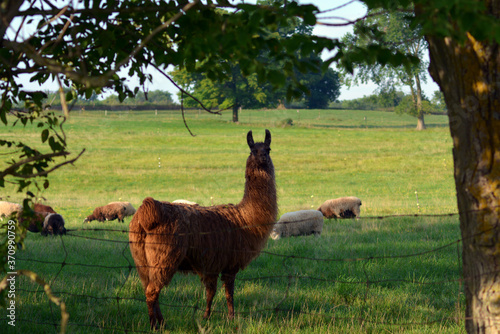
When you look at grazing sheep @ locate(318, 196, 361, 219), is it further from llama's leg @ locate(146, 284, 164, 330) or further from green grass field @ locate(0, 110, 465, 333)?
llama's leg @ locate(146, 284, 164, 330)

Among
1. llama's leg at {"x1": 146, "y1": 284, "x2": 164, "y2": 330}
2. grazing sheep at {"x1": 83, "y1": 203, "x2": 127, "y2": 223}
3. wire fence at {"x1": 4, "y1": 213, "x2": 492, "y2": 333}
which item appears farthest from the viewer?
grazing sheep at {"x1": 83, "y1": 203, "x2": 127, "y2": 223}

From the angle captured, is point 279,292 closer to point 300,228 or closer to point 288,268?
point 288,268

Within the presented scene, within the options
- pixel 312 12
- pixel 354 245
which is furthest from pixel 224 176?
pixel 312 12

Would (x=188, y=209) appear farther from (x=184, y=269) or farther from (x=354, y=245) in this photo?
(x=354, y=245)

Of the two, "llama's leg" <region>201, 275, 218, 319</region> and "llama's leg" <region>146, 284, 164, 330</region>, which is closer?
"llama's leg" <region>146, 284, 164, 330</region>

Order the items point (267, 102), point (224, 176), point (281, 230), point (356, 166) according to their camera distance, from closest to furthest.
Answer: point (281, 230) → point (224, 176) → point (356, 166) → point (267, 102)

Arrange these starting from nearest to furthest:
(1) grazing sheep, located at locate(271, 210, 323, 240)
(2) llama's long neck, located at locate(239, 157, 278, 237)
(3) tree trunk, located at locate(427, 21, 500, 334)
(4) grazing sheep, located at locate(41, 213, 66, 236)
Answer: (3) tree trunk, located at locate(427, 21, 500, 334) → (2) llama's long neck, located at locate(239, 157, 278, 237) → (4) grazing sheep, located at locate(41, 213, 66, 236) → (1) grazing sheep, located at locate(271, 210, 323, 240)

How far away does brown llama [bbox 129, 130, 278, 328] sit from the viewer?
497cm

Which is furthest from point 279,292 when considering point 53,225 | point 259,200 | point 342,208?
point 342,208

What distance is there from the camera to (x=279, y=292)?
20.5 feet

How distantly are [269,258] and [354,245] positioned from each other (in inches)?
74.2

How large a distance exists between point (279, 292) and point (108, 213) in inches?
407

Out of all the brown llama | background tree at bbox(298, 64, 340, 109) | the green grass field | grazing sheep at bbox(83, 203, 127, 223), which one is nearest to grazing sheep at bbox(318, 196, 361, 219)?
the green grass field

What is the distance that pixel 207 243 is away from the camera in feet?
17.5
